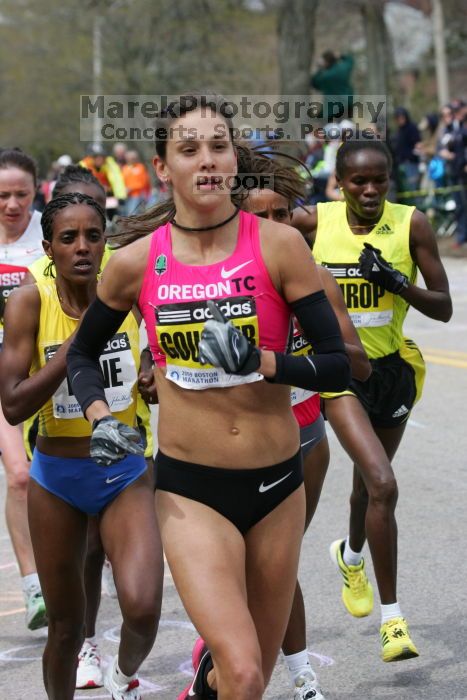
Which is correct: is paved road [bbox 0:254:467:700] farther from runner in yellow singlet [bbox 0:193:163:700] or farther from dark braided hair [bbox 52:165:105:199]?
dark braided hair [bbox 52:165:105:199]

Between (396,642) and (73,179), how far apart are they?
8.35 feet

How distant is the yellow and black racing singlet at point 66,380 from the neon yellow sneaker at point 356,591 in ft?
5.18

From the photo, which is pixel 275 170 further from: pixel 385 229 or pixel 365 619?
pixel 365 619

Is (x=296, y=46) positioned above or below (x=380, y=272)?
above

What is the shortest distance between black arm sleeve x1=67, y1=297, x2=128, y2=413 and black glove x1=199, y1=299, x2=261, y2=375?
57 centimetres

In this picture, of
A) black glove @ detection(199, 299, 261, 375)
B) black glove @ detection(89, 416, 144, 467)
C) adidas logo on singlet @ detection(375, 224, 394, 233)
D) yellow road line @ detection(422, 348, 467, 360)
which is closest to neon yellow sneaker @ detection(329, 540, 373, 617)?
adidas logo on singlet @ detection(375, 224, 394, 233)

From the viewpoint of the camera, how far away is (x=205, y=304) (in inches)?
146

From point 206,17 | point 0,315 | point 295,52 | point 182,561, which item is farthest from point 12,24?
point 182,561

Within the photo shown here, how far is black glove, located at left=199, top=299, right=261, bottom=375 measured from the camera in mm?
3348

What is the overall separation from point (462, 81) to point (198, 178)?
48555mm

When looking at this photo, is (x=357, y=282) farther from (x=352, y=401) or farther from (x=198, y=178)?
(x=198, y=178)

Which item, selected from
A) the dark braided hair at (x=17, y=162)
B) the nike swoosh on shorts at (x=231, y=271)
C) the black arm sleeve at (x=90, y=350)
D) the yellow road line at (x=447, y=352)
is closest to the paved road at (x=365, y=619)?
Result: the black arm sleeve at (x=90, y=350)

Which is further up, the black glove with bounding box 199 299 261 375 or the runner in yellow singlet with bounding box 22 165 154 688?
the black glove with bounding box 199 299 261 375

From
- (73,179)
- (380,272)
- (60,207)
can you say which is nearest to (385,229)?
(380,272)
